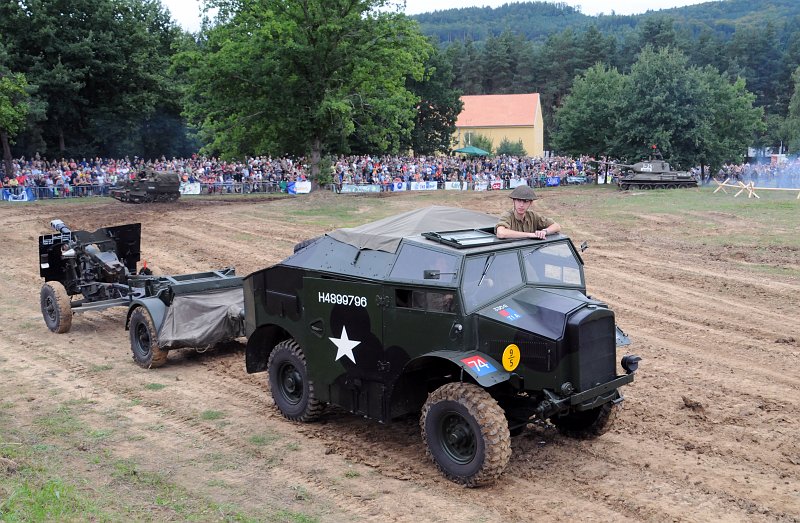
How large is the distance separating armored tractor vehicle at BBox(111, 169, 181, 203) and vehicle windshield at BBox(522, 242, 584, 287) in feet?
94.6

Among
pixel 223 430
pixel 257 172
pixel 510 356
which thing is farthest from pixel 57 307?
pixel 257 172

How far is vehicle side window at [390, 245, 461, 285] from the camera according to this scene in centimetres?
730

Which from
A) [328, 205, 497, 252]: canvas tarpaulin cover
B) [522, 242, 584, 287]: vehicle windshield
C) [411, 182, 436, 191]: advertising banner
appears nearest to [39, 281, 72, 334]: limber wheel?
[328, 205, 497, 252]: canvas tarpaulin cover

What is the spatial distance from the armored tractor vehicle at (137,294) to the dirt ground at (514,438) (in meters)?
0.44

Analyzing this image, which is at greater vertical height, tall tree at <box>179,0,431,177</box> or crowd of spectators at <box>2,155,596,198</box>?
tall tree at <box>179,0,431,177</box>

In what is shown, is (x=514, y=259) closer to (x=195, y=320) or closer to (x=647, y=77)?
(x=195, y=320)

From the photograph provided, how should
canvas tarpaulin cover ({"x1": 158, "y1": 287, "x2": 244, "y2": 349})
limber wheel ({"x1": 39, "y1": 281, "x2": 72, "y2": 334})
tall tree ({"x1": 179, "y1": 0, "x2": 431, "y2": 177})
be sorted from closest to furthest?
canvas tarpaulin cover ({"x1": 158, "y1": 287, "x2": 244, "y2": 349})
limber wheel ({"x1": 39, "y1": 281, "x2": 72, "y2": 334})
tall tree ({"x1": 179, "y1": 0, "x2": 431, "y2": 177})

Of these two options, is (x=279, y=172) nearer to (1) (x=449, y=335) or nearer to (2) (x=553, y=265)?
(2) (x=553, y=265)

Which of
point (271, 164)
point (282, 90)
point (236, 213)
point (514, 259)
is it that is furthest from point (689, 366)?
point (271, 164)

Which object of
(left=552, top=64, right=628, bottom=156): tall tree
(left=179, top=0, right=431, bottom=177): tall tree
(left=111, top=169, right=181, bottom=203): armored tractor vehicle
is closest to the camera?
(left=179, top=0, right=431, bottom=177): tall tree

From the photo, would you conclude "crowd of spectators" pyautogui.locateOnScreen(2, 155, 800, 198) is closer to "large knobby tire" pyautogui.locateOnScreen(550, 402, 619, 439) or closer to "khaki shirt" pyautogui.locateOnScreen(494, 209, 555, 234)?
"khaki shirt" pyautogui.locateOnScreen(494, 209, 555, 234)

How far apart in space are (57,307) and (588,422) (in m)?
9.17

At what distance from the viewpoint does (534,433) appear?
27.2 ft

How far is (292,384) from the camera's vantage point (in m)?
8.85
